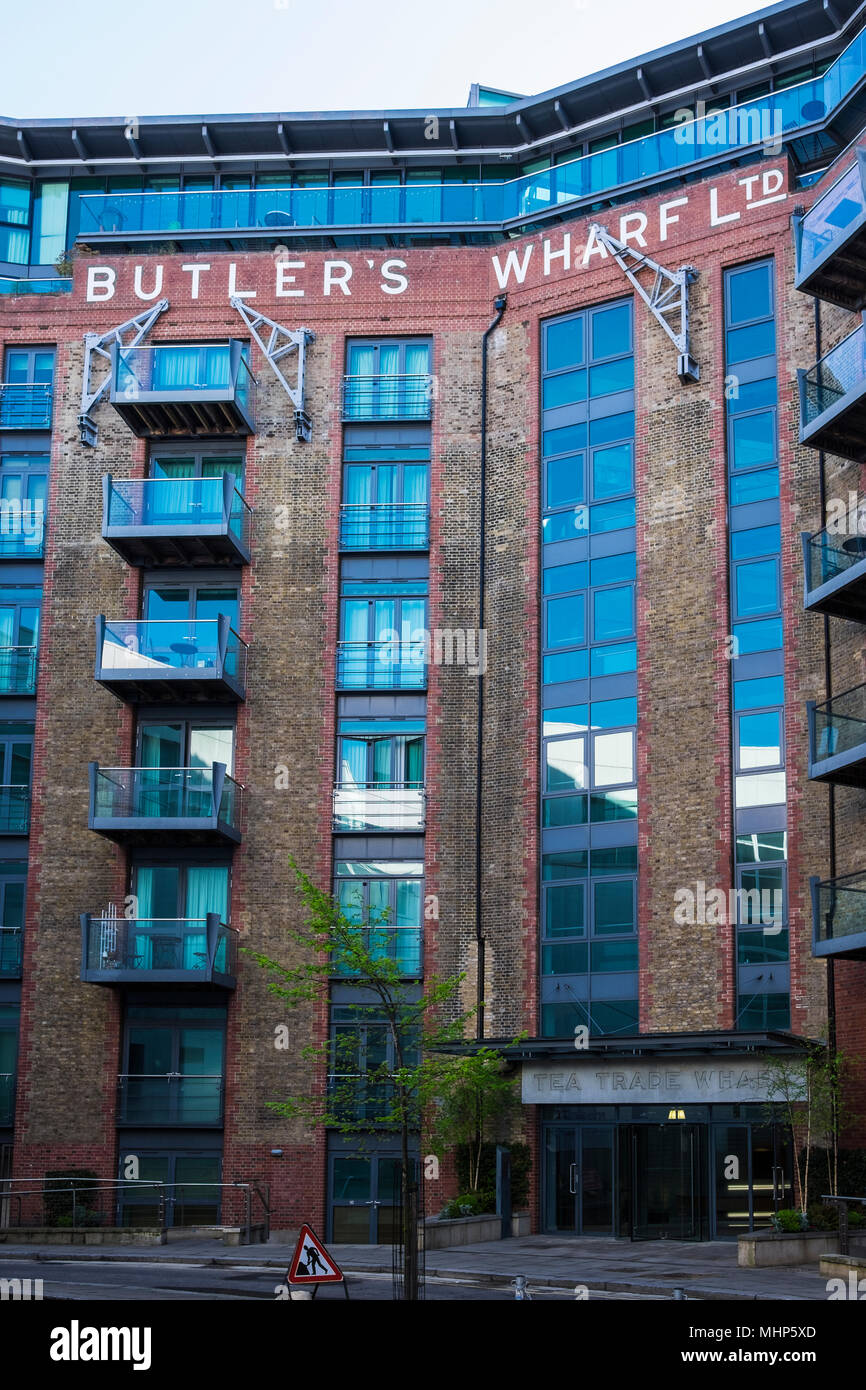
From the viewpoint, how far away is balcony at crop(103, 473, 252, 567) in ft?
110

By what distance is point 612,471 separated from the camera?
3353cm

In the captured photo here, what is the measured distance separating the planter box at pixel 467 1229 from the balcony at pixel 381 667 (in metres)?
11.0

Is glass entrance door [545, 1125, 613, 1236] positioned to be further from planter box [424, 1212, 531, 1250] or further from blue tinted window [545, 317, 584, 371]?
blue tinted window [545, 317, 584, 371]

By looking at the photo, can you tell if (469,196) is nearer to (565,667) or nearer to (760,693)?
(565,667)

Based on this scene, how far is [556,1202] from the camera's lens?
30469mm

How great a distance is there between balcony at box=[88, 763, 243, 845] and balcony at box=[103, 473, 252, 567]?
4.97 m

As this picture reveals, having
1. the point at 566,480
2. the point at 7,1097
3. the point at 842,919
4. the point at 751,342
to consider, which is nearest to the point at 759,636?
the point at 566,480

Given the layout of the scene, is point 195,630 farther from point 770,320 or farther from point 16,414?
point 770,320

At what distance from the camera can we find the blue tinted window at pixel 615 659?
32.4 meters

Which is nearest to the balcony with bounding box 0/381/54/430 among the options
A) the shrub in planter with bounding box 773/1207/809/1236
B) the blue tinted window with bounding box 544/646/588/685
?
the blue tinted window with bounding box 544/646/588/685

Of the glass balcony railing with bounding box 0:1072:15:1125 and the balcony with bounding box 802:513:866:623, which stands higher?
the balcony with bounding box 802:513:866:623

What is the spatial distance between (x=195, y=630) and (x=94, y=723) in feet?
11.2

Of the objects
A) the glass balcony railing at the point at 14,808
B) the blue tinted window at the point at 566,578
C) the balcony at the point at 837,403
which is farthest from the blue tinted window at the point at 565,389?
the glass balcony railing at the point at 14,808

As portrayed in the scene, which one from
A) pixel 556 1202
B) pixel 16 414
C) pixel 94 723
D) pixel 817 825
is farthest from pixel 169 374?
pixel 556 1202
